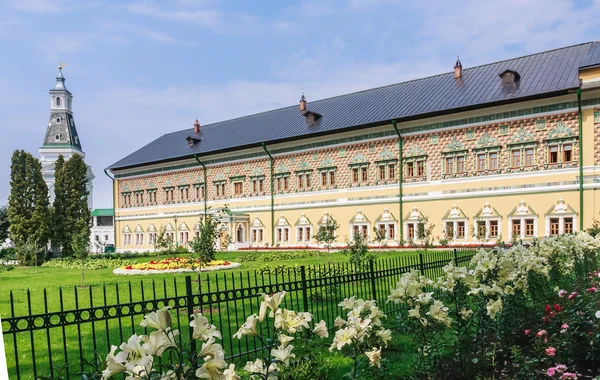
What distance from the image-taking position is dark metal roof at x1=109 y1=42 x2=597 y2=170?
2039 cm

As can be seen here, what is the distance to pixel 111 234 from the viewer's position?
4928 centimetres

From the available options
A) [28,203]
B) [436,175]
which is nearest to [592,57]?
[436,175]

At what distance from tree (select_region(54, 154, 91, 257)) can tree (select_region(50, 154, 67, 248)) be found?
60 millimetres

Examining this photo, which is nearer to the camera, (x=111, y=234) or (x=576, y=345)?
(x=576, y=345)

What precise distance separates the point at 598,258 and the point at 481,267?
706 cm

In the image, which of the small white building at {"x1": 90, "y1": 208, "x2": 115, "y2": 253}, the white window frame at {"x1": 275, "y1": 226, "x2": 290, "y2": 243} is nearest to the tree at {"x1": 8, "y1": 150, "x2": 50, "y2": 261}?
the white window frame at {"x1": 275, "y1": 226, "x2": 290, "y2": 243}

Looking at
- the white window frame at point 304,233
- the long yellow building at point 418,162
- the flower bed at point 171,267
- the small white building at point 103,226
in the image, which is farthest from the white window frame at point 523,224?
the small white building at point 103,226

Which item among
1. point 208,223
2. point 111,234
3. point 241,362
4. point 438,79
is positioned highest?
point 438,79

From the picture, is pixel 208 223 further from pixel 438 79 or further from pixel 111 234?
pixel 111 234

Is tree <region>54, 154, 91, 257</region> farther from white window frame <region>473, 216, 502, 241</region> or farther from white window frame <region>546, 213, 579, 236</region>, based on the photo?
white window frame <region>546, 213, 579, 236</region>

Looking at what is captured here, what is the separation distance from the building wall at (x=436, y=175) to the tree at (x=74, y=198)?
6.93m

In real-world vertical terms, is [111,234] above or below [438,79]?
below

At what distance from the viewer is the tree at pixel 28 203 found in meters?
26.0

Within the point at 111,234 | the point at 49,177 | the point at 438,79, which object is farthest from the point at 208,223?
the point at 111,234
